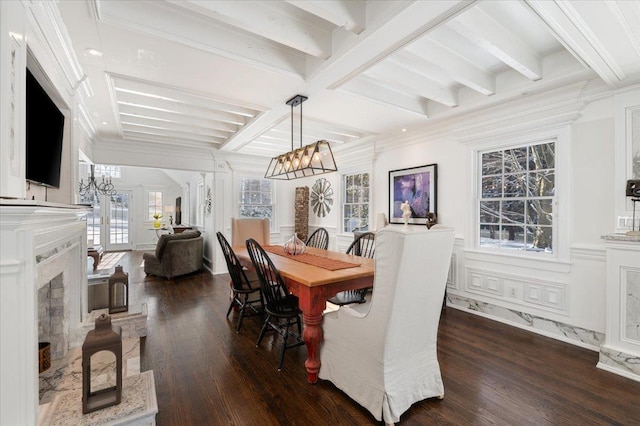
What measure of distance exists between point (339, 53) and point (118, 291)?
3.22 meters

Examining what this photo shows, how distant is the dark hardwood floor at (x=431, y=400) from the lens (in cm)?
185

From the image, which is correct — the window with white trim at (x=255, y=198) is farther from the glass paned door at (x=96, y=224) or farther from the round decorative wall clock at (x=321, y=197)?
the glass paned door at (x=96, y=224)

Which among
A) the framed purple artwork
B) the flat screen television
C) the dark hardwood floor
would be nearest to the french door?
the dark hardwood floor

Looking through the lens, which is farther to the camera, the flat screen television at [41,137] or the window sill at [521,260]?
the window sill at [521,260]

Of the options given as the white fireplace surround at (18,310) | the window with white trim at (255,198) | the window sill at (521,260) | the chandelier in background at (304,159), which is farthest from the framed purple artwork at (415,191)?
the white fireplace surround at (18,310)

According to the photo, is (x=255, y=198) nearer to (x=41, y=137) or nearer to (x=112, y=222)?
(x=41, y=137)

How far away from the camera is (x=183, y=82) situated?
2848 millimetres

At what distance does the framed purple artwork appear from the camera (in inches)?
165

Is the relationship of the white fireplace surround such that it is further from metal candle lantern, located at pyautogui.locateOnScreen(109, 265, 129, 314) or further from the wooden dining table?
metal candle lantern, located at pyautogui.locateOnScreen(109, 265, 129, 314)

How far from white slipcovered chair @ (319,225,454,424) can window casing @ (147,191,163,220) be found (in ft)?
31.9

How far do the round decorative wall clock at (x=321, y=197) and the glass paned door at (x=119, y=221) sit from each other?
6.67m

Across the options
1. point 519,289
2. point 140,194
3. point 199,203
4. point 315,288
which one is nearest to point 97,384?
point 315,288

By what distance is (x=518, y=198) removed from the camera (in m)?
3.38

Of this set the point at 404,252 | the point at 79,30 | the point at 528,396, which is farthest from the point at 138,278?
the point at 528,396
